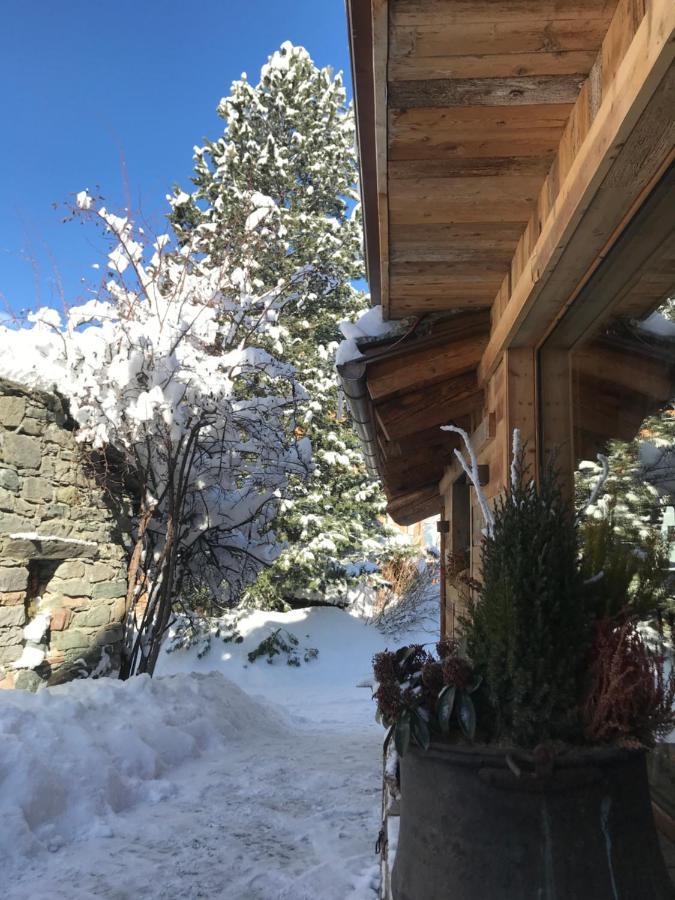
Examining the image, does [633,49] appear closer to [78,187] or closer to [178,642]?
[78,187]

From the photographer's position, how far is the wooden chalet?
5.67ft

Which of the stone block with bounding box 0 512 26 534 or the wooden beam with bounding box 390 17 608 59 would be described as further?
the stone block with bounding box 0 512 26 534

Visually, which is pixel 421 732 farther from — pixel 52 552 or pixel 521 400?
pixel 52 552

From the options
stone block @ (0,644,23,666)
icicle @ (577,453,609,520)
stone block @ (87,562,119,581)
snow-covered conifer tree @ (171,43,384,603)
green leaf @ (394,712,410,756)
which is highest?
snow-covered conifer tree @ (171,43,384,603)

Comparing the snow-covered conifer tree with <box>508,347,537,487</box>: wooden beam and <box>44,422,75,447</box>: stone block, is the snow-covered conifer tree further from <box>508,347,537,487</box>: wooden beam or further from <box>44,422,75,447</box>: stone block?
<box>508,347,537,487</box>: wooden beam

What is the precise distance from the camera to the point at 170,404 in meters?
5.86

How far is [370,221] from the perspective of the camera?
304cm

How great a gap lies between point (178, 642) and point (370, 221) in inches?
406

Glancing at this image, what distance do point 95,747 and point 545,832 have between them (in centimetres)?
311

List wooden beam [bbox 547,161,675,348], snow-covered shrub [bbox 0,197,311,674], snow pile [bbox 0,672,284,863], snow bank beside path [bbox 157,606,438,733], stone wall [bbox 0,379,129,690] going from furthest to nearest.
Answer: snow bank beside path [bbox 157,606,438,733], snow-covered shrub [bbox 0,197,311,674], stone wall [bbox 0,379,129,690], snow pile [bbox 0,672,284,863], wooden beam [bbox 547,161,675,348]

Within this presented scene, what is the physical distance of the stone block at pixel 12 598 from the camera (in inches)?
217

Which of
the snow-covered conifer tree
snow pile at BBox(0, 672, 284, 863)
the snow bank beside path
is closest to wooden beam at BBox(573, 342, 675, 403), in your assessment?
snow pile at BBox(0, 672, 284, 863)

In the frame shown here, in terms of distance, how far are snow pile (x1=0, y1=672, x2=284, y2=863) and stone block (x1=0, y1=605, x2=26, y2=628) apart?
972 millimetres

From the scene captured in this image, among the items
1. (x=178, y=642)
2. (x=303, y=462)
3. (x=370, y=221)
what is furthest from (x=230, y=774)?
(x=178, y=642)
